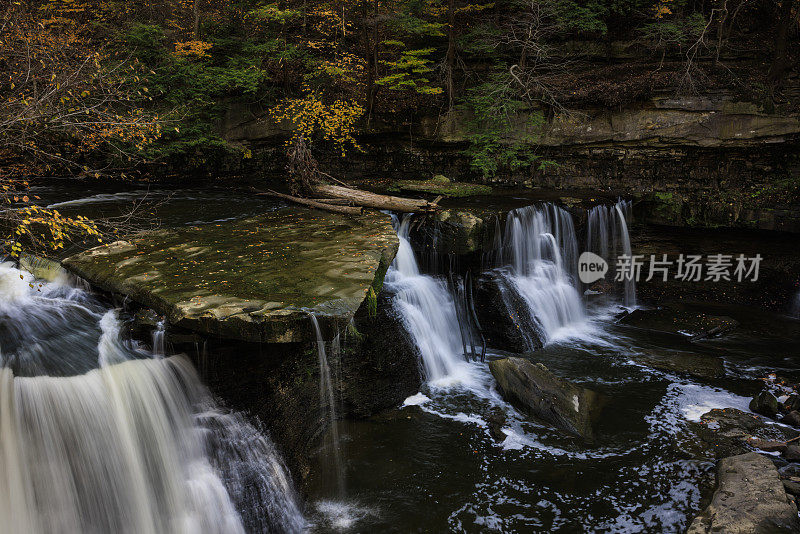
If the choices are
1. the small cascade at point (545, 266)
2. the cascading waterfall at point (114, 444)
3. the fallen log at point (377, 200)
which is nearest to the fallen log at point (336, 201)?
the fallen log at point (377, 200)

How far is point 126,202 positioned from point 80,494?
7720 millimetres

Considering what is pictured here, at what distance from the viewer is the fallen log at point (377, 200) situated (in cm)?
947

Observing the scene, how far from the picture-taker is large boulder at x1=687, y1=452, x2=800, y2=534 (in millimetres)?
4133

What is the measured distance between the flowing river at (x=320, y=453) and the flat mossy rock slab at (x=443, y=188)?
4058mm

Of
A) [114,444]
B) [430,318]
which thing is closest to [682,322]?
[430,318]

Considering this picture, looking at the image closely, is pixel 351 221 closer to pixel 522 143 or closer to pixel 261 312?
pixel 261 312

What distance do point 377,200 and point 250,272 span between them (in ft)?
14.9

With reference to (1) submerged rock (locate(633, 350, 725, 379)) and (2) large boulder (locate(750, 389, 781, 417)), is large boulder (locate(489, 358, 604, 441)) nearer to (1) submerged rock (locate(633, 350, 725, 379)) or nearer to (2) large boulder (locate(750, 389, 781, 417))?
(1) submerged rock (locate(633, 350, 725, 379))

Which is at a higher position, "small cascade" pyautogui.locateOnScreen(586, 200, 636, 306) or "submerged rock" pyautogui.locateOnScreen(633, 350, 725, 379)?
"small cascade" pyautogui.locateOnScreen(586, 200, 636, 306)

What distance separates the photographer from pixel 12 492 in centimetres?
359

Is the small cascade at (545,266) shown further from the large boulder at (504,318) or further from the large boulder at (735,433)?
the large boulder at (735,433)

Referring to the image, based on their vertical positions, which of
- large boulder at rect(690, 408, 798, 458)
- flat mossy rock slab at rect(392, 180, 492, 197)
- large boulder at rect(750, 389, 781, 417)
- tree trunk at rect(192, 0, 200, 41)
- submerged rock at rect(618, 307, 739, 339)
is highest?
tree trunk at rect(192, 0, 200, 41)

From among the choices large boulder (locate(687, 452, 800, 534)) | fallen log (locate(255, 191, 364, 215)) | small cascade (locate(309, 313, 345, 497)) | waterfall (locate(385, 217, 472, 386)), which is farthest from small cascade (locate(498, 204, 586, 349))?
small cascade (locate(309, 313, 345, 497))

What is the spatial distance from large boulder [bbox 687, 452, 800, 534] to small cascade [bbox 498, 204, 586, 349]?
4.02m
